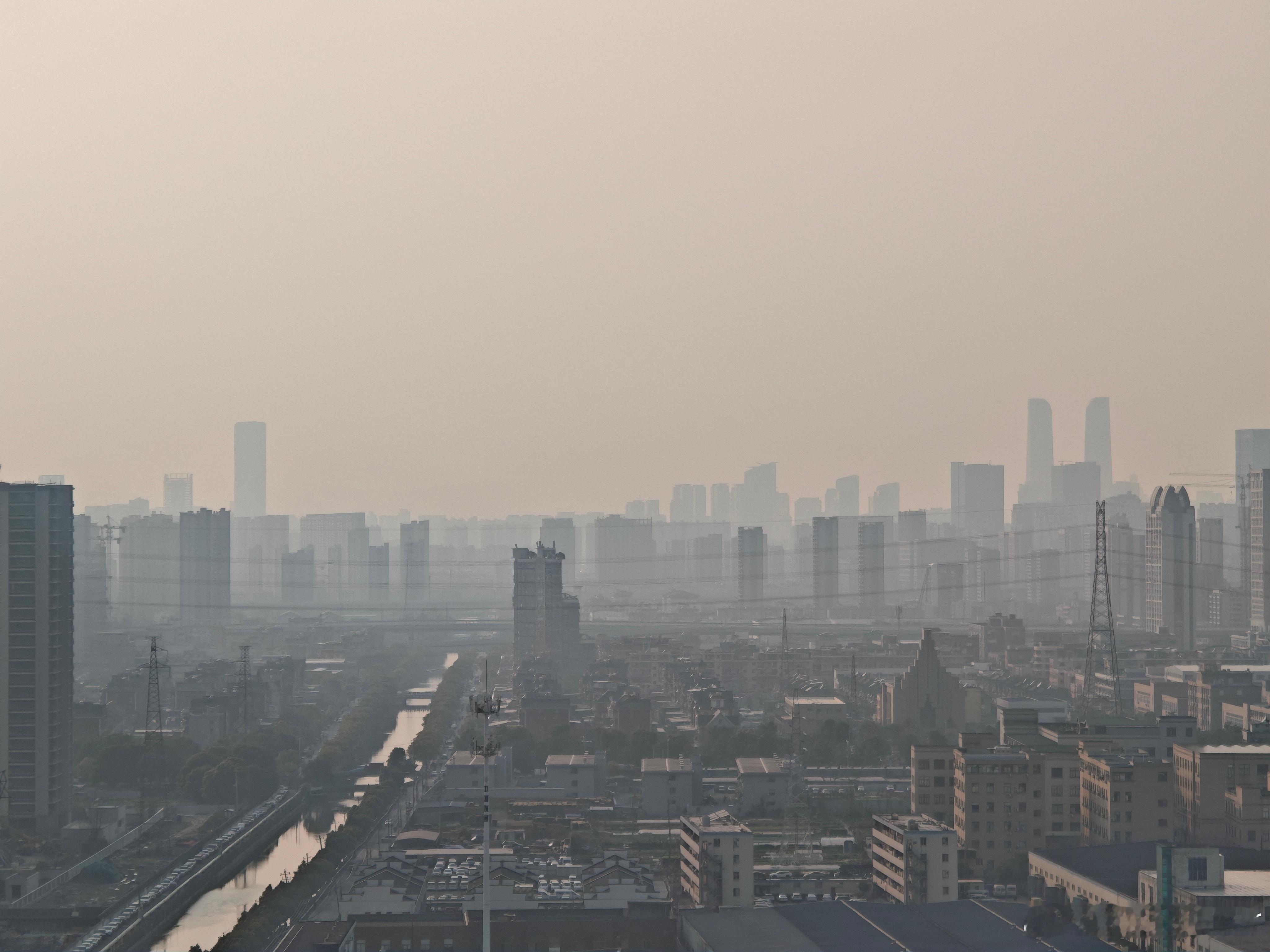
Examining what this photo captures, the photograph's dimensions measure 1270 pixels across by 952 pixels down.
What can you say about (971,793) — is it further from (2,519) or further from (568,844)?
(2,519)

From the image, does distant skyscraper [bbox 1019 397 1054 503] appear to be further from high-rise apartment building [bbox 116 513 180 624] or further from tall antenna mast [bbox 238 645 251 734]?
tall antenna mast [bbox 238 645 251 734]

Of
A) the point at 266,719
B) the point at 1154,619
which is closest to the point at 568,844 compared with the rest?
the point at 266,719

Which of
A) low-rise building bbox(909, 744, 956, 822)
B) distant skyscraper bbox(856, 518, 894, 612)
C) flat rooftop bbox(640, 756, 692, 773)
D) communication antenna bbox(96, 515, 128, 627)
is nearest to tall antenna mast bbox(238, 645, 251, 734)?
flat rooftop bbox(640, 756, 692, 773)

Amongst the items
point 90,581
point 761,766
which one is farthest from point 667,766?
point 90,581

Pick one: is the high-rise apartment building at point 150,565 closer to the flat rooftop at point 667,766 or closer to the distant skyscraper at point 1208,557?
the distant skyscraper at point 1208,557

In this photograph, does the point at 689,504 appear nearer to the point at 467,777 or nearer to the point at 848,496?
the point at 848,496
